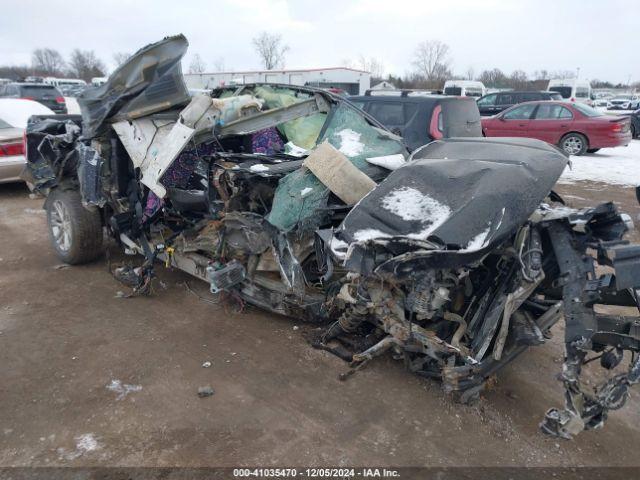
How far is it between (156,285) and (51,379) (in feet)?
5.12

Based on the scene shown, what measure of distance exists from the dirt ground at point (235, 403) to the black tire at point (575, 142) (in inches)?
401

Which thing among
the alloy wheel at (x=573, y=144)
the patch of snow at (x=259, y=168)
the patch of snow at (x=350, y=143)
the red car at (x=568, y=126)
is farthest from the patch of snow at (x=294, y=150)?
the alloy wheel at (x=573, y=144)

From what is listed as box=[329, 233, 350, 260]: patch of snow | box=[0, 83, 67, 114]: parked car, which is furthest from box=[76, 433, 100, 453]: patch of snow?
box=[0, 83, 67, 114]: parked car

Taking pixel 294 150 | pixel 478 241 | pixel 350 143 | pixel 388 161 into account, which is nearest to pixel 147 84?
pixel 294 150

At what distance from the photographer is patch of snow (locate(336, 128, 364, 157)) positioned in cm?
378

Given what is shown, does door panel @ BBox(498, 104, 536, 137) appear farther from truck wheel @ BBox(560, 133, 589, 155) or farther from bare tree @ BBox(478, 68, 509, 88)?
bare tree @ BBox(478, 68, 509, 88)

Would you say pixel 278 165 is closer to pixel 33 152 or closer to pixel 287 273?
pixel 287 273

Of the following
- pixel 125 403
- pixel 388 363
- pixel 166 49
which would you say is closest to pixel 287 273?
pixel 388 363

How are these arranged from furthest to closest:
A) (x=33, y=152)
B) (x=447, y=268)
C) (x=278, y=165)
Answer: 1. (x=33, y=152)
2. (x=278, y=165)
3. (x=447, y=268)

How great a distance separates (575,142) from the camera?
40.8 ft

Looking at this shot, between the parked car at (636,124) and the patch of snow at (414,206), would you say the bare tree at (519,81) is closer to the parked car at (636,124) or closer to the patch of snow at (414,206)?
the parked car at (636,124)

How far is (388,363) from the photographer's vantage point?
129 inches

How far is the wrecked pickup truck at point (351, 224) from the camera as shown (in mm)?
2242

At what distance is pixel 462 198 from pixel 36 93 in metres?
18.0
